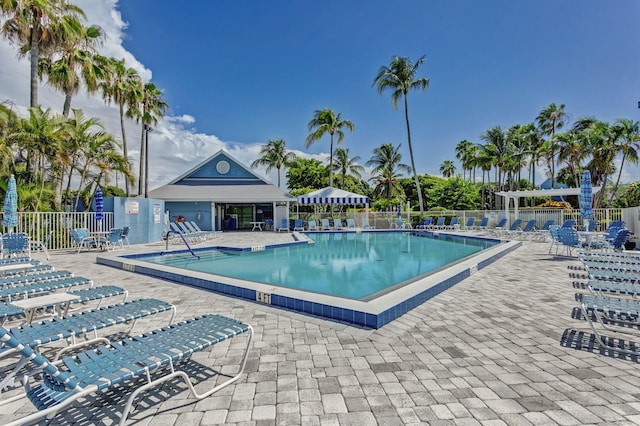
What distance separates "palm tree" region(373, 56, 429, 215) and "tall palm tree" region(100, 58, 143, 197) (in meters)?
18.8

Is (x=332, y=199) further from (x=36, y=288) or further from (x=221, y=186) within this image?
(x=36, y=288)

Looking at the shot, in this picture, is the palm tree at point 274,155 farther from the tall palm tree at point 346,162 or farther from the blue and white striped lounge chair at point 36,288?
the blue and white striped lounge chair at point 36,288

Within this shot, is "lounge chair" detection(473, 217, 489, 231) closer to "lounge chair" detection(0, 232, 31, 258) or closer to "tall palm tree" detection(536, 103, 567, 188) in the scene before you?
"tall palm tree" detection(536, 103, 567, 188)

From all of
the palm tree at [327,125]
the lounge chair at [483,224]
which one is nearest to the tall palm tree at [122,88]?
the palm tree at [327,125]

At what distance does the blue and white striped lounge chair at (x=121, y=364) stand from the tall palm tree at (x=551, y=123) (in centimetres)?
3518

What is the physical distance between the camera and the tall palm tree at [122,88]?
2028 cm

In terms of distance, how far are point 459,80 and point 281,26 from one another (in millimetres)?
11276

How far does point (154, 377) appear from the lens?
3.01m

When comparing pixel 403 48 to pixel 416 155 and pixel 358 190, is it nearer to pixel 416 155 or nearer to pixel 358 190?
pixel 416 155

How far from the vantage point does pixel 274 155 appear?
4016cm

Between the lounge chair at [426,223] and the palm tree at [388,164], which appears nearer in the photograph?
the lounge chair at [426,223]

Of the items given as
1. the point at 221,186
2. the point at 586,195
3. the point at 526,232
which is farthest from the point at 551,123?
the point at 221,186

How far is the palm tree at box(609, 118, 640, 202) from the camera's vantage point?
22703 mm

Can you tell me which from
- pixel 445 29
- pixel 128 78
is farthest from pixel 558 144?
pixel 128 78
